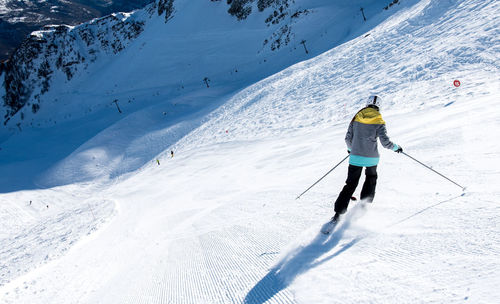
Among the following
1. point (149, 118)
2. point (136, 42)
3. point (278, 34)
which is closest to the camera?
point (149, 118)

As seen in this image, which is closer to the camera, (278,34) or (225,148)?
(225,148)

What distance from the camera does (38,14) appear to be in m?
148

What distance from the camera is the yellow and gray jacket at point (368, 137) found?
4.50m

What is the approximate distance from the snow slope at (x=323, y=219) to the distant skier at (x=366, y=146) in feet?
1.37

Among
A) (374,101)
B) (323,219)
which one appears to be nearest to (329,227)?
(323,219)

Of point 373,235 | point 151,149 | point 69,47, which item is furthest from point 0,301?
point 69,47

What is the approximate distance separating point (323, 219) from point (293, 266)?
4.84 ft

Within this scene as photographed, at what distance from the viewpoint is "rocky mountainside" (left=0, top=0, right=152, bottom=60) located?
446ft

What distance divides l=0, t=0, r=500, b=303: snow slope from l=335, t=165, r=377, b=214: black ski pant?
0.26 m

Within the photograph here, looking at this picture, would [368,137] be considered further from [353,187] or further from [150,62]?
[150,62]

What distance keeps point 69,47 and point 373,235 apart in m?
106

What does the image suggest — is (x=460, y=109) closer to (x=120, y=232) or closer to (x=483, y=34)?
(x=483, y=34)

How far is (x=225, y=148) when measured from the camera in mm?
19438

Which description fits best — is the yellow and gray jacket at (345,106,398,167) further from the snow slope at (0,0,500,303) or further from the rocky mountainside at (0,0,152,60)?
the rocky mountainside at (0,0,152,60)
